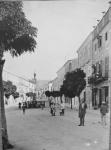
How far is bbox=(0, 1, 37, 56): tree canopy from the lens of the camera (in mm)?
1562

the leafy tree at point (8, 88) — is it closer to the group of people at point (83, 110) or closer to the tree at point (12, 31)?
the tree at point (12, 31)

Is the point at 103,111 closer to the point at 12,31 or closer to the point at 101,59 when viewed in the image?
the point at 101,59

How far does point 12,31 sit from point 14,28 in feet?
0.05

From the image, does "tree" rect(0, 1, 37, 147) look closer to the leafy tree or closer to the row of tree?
the leafy tree

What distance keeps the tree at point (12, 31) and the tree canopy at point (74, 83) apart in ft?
0.89

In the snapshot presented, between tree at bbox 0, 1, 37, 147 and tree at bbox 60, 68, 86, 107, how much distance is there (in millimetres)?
271

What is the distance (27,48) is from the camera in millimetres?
1676

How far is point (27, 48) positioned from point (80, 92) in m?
0.33

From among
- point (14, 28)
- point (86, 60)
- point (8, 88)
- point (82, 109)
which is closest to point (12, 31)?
point (14, 28)

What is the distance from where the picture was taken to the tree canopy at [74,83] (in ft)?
5.56

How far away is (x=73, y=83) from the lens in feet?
5.71

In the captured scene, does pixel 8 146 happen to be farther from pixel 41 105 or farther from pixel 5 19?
pixel 5 19

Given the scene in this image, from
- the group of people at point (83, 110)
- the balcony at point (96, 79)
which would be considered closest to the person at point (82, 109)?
the group of people at point (83, 110)

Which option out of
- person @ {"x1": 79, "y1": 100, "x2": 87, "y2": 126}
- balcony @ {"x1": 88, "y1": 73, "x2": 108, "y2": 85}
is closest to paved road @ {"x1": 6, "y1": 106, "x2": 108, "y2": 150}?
person @ {"x1": 79, "y1": 100, "x2": 87, "y2": 126}
